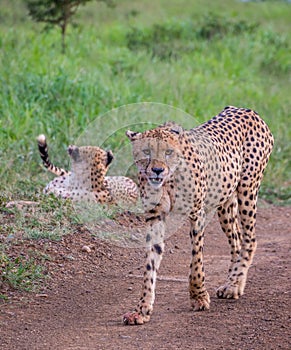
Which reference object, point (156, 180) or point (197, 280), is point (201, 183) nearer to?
point (156, 180)

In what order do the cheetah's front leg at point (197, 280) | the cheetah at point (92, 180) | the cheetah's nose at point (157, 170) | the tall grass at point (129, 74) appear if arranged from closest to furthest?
the cheetah's nose at point (157, 170)
the cheetah's front leg at point (197, 280)
the cheetah at point (92, 180)
the tall grass at point (129, 74)

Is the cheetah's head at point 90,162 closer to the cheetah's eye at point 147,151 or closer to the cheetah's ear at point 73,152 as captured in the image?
the cheetah's ear at point 73,152

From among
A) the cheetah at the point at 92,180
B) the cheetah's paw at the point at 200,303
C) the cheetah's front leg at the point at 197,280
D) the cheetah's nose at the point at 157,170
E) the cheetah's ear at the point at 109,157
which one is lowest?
the cheetah at the point at 92,180

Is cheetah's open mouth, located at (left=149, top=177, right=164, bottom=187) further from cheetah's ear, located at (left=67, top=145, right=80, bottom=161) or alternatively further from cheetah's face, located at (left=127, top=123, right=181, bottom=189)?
cheetah's ear, located at (left=67, top=145, right=80, bottom=161)

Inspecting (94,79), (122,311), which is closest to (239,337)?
(122,311)

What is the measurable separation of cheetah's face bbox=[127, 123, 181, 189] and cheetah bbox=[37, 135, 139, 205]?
2.55 meters

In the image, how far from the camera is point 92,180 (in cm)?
733

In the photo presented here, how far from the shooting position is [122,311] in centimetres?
485

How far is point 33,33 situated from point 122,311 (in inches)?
282

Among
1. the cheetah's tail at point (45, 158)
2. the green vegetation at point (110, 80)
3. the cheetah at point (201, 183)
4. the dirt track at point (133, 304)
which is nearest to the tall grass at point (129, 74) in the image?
the green vegetation at point (110, 80)

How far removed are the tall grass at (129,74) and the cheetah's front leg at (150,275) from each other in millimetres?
2281

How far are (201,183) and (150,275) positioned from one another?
25.7 inches

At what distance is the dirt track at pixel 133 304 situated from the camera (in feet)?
14.0

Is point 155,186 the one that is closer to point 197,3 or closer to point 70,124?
point 70,124
